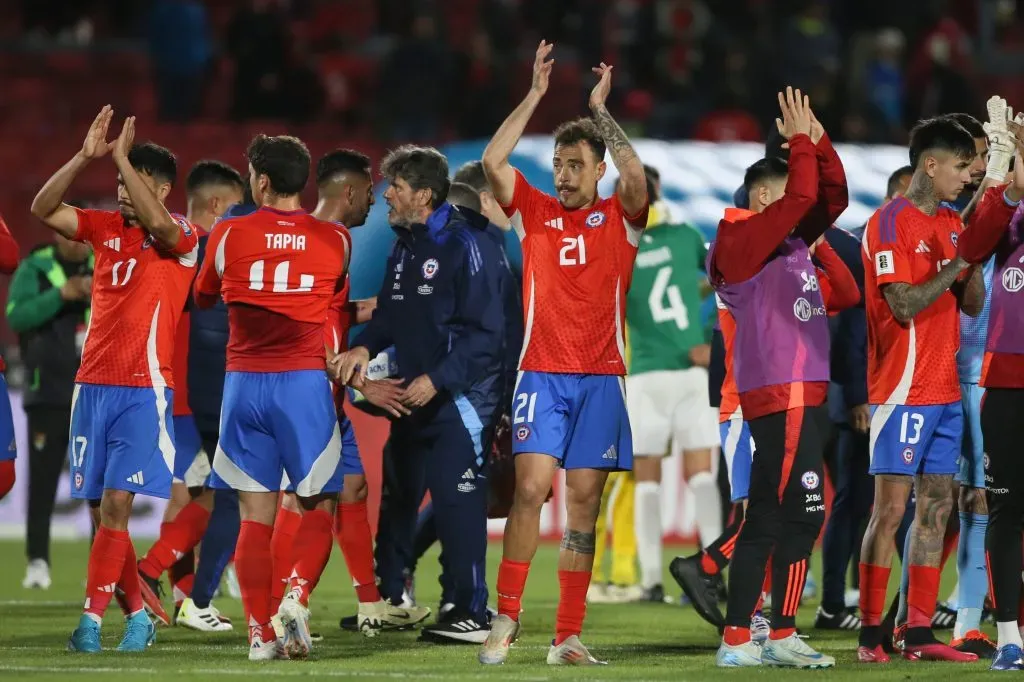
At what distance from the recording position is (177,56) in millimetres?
19781

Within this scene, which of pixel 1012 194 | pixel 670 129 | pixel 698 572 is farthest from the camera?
pixel 670 129

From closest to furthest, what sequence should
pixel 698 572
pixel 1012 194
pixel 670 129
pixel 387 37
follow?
pixel 1012 194 → pixel 698 572 → pixel 670 129 → pixel 387 37

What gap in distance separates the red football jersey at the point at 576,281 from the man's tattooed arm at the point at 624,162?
0.38 ft

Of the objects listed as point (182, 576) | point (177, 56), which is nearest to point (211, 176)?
point (182, 576)

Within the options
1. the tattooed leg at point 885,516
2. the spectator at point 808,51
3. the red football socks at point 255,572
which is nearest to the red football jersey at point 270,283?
the red football socks at point 255,572

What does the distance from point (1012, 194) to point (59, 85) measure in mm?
15400

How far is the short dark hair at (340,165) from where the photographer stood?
867 centimetres

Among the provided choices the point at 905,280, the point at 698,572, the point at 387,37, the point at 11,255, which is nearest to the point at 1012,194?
the point at 905,280

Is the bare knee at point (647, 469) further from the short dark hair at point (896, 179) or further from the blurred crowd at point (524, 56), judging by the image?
the blurred crowd at point (524, 56)

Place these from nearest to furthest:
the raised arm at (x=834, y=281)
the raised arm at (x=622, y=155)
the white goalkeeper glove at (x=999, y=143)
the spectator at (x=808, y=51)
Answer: the white goalkeeper glove at (x=999, y=143)
the raised arm at (x=622, y=155)
the raised arm at (x=834, y=281)
the spectator at (x=808, y=51)

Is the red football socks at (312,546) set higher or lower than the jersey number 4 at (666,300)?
lower

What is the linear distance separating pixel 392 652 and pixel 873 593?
226 cm

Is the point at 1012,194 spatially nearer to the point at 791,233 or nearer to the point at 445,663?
Answer: the point at 791,233

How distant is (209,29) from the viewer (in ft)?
71.4
